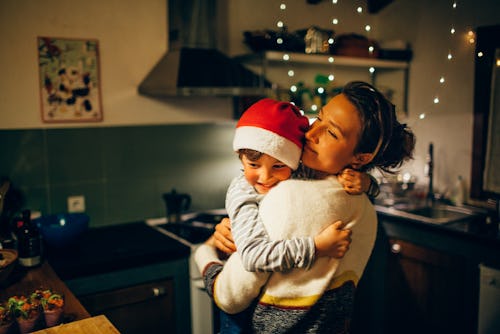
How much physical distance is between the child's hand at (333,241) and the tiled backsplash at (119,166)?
6.92 feet

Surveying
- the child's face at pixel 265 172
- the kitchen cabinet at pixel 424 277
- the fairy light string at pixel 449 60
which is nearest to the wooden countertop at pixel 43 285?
the child's face at pixel 265 172

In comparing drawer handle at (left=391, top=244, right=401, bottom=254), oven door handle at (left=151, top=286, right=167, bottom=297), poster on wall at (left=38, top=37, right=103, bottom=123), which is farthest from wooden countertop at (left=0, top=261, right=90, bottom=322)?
drawer handle at (left=391, top=244, right=401, bottom=254)

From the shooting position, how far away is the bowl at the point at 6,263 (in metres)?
1.78

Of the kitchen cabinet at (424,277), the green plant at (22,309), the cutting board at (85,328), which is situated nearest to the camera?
the cutting board at (85,328)

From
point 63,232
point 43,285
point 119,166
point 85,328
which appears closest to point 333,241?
point 85,328

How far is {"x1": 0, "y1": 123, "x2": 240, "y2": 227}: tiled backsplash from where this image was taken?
2.59m

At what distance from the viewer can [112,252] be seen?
2312mm

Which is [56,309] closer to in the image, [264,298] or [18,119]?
[264,298]

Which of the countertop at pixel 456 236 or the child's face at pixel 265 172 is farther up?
the child's face at pixel 265 172

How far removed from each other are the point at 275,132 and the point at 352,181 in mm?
203

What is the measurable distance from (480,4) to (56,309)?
2.06 meters

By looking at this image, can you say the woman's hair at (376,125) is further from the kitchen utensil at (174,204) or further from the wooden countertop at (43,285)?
the kitchen utensil at (174,204)

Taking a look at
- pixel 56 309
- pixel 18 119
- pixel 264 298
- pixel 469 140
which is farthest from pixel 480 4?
pixel 18 119

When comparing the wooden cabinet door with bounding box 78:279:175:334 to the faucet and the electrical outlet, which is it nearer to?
the electrical outlet
